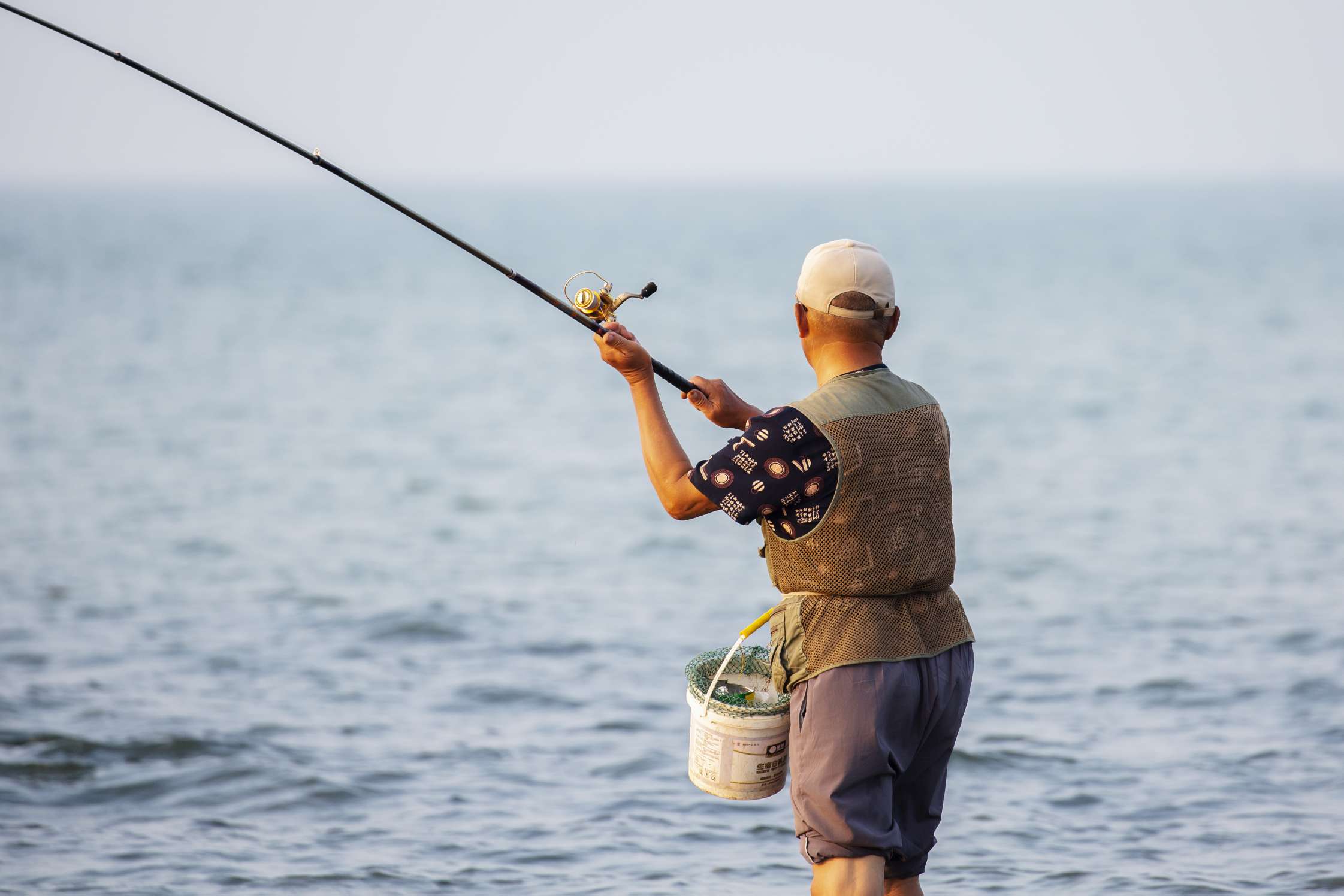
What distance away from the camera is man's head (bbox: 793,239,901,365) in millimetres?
3084

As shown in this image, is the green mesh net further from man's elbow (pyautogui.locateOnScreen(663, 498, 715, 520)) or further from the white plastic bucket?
man's elbow (pyautogui.locateOnScreen(663, 498, 715, 520))

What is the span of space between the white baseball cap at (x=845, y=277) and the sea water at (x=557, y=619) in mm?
2217

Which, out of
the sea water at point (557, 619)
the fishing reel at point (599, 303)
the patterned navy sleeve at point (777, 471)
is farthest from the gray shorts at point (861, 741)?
the sea water at point (557, 619)

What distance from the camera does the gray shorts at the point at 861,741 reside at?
3035 mm

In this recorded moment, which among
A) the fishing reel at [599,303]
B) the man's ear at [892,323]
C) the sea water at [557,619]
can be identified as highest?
the fishing reel at [599,303]

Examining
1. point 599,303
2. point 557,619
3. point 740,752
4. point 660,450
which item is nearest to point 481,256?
point 599,303

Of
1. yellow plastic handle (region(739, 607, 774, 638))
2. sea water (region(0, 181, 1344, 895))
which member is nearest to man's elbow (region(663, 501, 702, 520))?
yellow plastic handle (region(739, 607, 774, 638))

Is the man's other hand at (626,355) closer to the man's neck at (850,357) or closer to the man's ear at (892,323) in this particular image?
the man's neck at (850,357)

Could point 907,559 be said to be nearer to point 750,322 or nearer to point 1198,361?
point 1198,361

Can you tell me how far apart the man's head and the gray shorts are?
65 centimetres

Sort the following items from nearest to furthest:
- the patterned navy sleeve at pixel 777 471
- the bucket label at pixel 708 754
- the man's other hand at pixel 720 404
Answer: the patterned navy sleeve at pixel 777 471
the bucket label at pixel 708 754
the man's other hand at pixel 720 404

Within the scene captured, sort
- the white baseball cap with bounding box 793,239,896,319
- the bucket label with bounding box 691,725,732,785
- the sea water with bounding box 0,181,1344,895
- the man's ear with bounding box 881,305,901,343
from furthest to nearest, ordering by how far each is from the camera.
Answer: the sea water with bounding box 0,181,1344,895, the bucket label with bounding box 691,725,732,785, the man's ear with bounding box 881,305,901,343, the white baseball cap with bounding box 793,239,896,319

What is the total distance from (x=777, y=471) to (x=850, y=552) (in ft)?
0.71

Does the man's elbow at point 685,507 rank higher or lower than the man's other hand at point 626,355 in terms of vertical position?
lower
